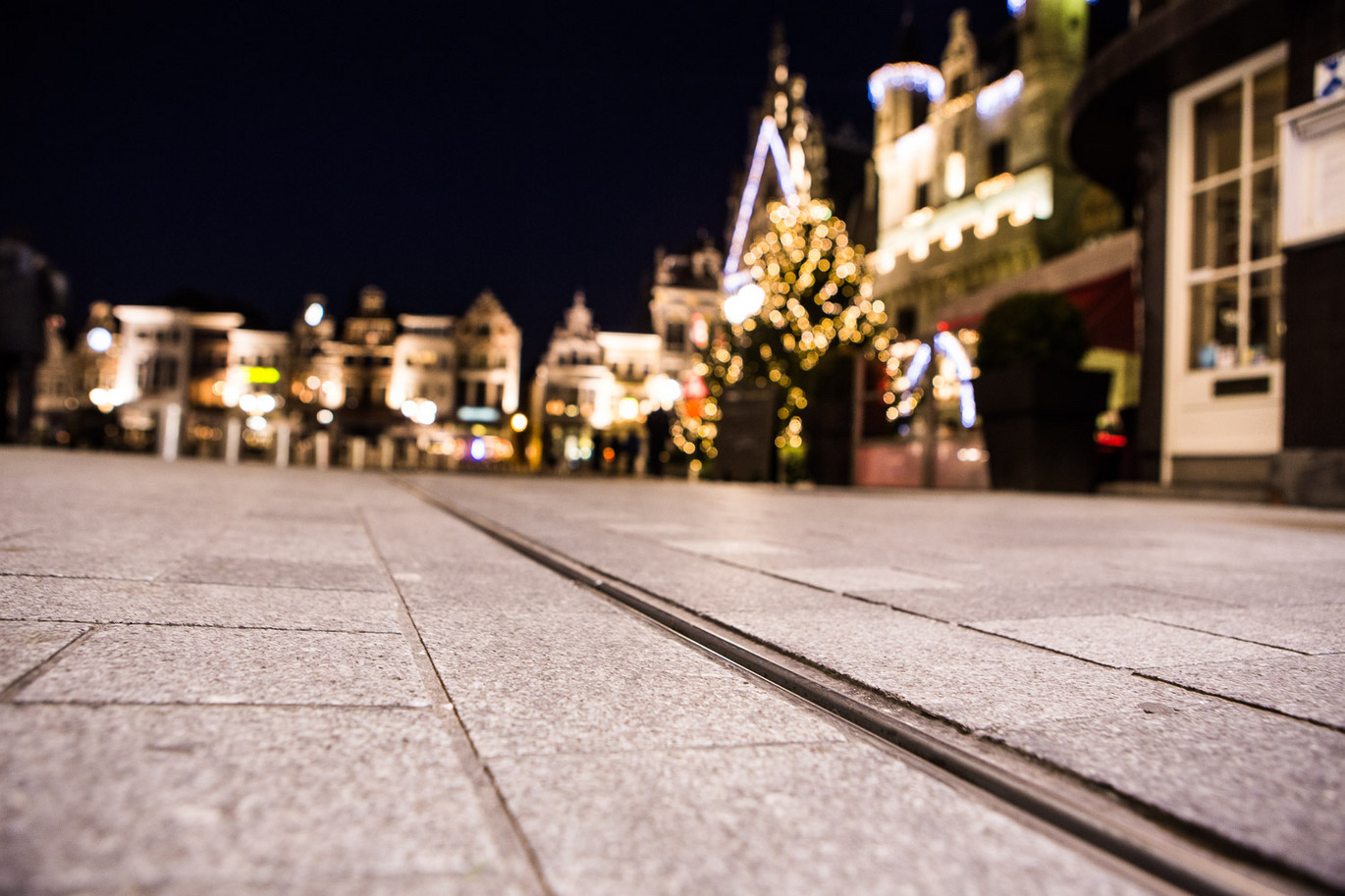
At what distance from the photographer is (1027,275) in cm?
2161

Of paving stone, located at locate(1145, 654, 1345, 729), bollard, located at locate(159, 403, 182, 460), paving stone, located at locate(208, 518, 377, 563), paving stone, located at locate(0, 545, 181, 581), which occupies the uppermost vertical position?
bollard, located at locate(159, 403, 182, 460)

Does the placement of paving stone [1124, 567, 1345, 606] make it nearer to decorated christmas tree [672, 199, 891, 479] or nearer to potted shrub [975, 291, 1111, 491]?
potted shrub [975, 291, 1111, 491]

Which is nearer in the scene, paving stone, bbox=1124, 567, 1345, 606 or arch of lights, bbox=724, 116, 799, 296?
paving stone, bbox=1124, 567, 1345, 606

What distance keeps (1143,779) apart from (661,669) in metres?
0.89

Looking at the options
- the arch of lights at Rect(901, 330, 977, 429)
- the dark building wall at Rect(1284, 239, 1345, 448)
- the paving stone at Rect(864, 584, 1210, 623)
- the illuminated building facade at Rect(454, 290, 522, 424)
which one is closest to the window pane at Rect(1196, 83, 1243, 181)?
the dark building wall at Rect(1284, 239, 1345, 448)

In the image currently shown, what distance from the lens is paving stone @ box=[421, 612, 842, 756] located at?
1300 mm

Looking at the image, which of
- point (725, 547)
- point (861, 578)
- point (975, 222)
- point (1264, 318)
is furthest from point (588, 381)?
point (861, 578)

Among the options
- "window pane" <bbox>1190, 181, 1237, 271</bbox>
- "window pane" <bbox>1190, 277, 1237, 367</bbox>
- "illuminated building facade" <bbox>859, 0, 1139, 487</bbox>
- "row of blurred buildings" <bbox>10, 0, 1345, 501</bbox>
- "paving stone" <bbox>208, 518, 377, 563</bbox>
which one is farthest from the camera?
"illuminated building facade" <bbox>859, 0, 1139, 487</bbox>

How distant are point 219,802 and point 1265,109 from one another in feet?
46.0

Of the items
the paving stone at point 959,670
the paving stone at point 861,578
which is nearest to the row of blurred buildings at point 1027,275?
the paving stone at point 861,578

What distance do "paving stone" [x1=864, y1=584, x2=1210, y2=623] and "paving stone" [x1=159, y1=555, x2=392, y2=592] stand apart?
5.39ft

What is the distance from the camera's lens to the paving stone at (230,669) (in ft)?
4.34

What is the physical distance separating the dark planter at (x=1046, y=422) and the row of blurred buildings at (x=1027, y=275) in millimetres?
740

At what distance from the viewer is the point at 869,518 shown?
23.7 ft
